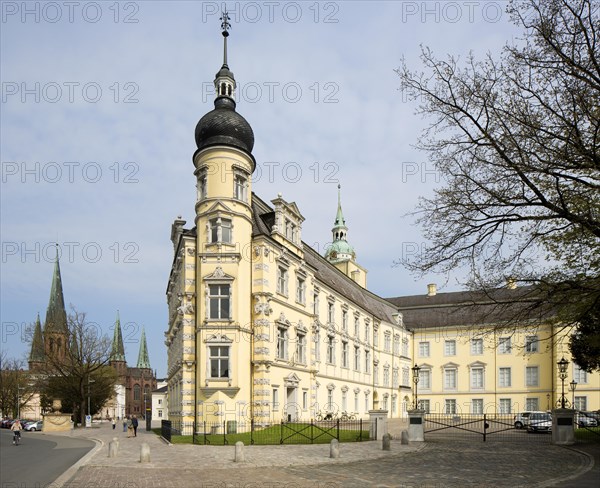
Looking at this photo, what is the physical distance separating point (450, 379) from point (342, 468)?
2021 inches

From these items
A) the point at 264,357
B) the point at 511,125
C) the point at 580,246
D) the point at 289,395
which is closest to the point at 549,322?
the point at 580,246

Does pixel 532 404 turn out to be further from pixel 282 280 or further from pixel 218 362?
pixel 218 362

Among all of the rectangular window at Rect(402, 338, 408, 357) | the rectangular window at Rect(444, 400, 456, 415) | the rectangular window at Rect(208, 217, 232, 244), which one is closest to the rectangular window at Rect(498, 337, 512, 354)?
the rectangular window at Rect(444, 400, 456, 415)

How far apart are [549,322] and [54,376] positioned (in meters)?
68.7

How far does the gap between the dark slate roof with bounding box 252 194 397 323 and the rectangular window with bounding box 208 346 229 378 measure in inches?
289

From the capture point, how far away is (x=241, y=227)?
33.5m

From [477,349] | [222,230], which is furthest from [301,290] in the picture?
[477,349]

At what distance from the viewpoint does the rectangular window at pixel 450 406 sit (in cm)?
6380

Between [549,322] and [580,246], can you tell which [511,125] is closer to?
[580,246]

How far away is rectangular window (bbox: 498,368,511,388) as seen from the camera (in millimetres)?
61812

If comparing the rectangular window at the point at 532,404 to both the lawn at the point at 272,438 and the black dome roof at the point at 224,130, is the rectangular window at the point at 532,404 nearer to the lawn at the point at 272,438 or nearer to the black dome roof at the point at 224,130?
the lawn at the point at 272,438

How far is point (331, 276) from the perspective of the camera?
5131cm

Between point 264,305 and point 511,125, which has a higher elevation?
point 511,125

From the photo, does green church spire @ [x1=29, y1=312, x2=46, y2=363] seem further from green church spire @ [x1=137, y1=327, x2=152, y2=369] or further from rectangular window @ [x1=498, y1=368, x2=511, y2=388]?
green church spire @ [x1=137, y1=327, x2=152, y2=369]
